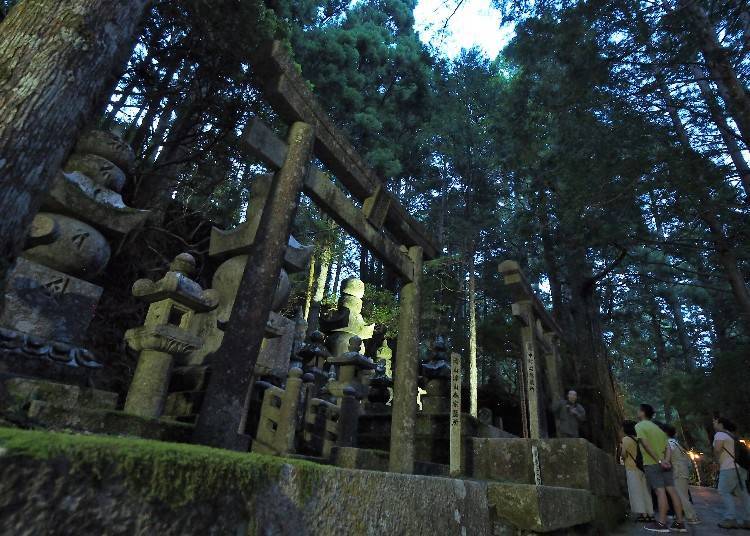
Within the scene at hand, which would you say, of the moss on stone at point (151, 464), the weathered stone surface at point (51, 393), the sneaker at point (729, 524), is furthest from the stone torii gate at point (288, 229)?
the sneaker at point (729, 524)

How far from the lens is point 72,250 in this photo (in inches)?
184

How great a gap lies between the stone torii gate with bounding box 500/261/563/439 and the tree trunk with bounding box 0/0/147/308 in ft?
20.0

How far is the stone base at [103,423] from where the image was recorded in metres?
2.98

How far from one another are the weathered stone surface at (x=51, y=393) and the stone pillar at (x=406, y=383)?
3024 mm

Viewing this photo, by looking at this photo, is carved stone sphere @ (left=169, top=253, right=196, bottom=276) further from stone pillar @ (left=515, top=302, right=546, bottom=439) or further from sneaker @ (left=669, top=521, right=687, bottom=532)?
sneaker @ (left=669, top=521, right=687, bottom=532)

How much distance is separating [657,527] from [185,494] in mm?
6463

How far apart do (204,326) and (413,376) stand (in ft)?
10.6

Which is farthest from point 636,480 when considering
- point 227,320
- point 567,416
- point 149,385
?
point 149,385

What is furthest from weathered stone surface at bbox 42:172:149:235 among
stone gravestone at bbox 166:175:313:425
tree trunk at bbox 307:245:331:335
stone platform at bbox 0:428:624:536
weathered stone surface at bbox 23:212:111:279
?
tree trunk at bbox 307:245:331:335

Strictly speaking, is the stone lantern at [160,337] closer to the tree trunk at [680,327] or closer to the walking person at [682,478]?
the walking person at [682,478]

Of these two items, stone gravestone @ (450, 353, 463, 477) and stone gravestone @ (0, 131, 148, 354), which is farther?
stone gravestone @ (450, 353, 463, 477)

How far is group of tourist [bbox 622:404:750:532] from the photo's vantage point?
17.9 feet

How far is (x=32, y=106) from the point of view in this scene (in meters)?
2.62

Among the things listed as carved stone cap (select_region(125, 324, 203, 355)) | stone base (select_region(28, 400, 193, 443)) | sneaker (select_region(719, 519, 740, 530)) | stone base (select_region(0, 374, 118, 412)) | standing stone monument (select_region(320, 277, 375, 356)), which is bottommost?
sneaker (select_region(719, 519, 740, 530))
